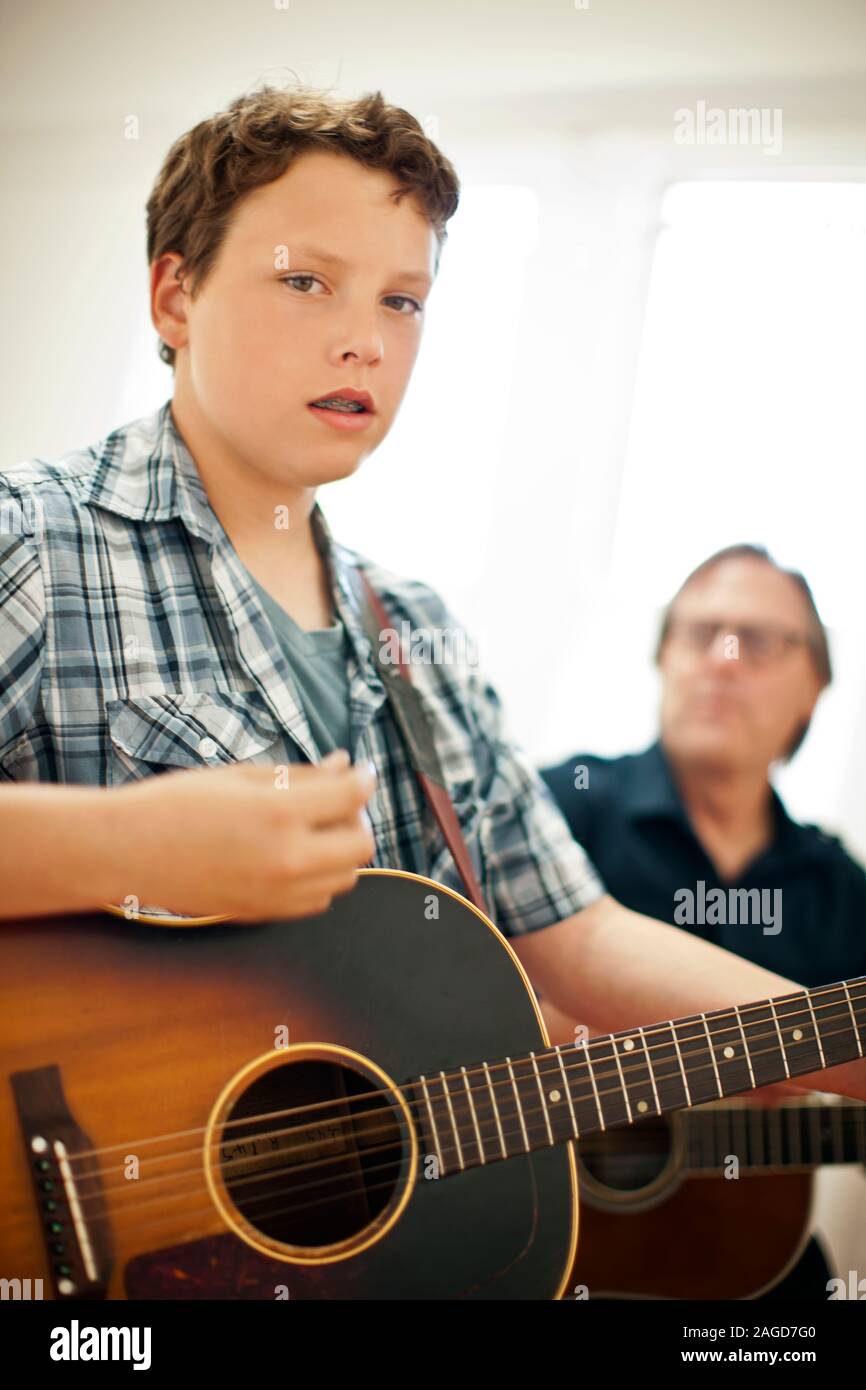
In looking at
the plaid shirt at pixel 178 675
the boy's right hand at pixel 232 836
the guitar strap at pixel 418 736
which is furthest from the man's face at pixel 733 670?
the boy's right hand at pixel 232 836

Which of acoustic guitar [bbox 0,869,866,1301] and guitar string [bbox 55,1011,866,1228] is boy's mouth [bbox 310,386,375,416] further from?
guitar string [bbox 55,1011,866,1228]

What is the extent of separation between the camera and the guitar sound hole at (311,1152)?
79 cm

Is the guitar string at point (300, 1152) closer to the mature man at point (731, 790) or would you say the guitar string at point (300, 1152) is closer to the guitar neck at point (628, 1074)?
the guitar neck at point (628, 1074)

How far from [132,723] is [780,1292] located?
119 cm

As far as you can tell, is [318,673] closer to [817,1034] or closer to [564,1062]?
[564,1062]

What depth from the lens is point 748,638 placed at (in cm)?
172

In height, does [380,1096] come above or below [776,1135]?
above

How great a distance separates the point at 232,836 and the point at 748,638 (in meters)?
1.20

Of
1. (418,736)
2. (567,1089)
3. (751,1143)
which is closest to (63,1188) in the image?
(567,1089)

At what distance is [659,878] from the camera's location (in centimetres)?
162

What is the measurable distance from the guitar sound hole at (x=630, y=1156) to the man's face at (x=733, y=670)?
61 centimetres

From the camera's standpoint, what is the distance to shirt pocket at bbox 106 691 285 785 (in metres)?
0.88

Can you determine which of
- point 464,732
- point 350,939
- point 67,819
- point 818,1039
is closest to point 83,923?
point 67,819

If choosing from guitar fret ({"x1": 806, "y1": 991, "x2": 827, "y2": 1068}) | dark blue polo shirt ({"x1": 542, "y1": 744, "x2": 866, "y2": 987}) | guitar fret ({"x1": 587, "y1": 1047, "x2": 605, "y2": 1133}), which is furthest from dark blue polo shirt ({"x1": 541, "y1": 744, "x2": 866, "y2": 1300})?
guitar fret ({"x1": 587, "y1": 1047, "x2": 605, "y2": 1133})
